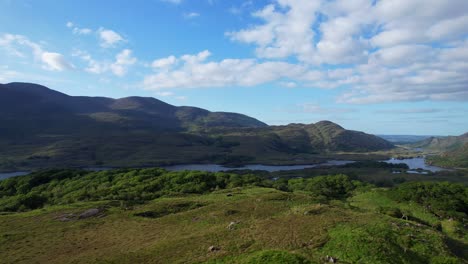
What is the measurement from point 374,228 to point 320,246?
6.50 metres

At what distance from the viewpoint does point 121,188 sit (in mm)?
55719

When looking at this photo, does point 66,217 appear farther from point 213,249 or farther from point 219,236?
point 213,249

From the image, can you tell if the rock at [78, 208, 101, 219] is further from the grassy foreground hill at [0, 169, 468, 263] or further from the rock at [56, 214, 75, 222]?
the rock at [56, 214, 75, 222]

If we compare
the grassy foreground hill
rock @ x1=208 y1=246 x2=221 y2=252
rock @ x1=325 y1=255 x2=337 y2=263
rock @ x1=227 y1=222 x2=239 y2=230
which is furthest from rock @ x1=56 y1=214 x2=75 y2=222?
rock @ x1=325 y1=255 x2=337 y2=263

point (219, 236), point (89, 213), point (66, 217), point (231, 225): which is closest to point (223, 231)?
point (219, 236)

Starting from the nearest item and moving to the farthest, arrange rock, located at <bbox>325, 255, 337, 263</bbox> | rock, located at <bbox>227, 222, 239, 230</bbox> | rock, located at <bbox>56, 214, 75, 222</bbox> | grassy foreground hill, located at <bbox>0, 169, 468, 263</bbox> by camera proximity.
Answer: rock, located at <bbox>325, 255, 337, 263</bbox>
grassy foreground hill, located at <bbox>0, 169, 468, 263</bbox>
rock, located at <bbox>227, 222, 239, 230</bbox>
rock, located at <bbox>56, 214, 75, 222</bbox>

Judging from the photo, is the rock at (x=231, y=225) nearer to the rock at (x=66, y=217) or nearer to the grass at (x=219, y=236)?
the grass at (x=219, y=236)

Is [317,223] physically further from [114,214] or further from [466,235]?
[114,214]

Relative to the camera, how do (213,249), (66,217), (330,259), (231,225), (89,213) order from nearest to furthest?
(330,259), (213,249), (231,225), (66,217), (89,213)

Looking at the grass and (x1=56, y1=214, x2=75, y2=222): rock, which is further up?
the grass

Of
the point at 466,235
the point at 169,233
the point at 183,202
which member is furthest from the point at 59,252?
the point at 466,235

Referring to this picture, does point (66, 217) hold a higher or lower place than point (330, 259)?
lower

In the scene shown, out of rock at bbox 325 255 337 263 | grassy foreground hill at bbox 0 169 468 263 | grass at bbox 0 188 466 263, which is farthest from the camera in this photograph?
grassy foreground hill at bbox 0 169 468 263

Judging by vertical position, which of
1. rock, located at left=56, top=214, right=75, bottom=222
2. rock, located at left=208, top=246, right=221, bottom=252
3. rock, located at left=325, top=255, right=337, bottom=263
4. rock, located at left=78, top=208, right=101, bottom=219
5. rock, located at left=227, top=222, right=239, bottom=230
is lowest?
rock, located at left=56, top=214, right=75, bottom=222
